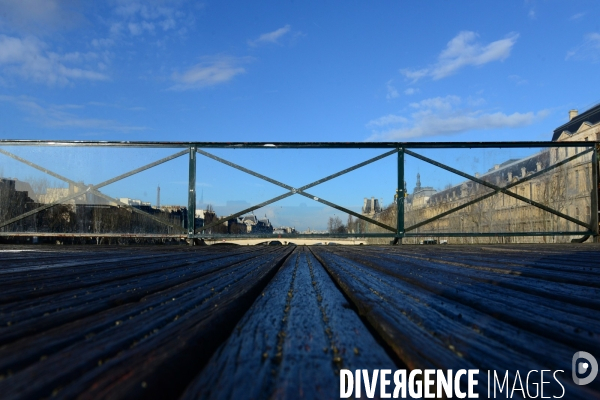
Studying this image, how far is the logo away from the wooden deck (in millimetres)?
12

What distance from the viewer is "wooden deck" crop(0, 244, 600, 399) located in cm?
50

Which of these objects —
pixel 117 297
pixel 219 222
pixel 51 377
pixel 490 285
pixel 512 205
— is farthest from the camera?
pixel 512 205

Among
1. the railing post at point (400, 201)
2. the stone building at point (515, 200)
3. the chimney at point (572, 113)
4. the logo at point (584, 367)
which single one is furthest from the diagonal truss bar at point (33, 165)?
the chimney at point (572, 113)

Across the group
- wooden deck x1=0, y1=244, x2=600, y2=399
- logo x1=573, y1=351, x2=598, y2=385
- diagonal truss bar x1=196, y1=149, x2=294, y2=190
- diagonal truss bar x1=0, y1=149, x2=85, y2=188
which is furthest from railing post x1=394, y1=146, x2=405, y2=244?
logo x1=573, y1=351, x2=598, y2=385

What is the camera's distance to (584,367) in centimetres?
58

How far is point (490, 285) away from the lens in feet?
4.36

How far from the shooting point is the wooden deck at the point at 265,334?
1.65ft

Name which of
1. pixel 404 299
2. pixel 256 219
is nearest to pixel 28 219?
pixel 256 219

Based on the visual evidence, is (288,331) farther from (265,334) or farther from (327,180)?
(327,180)

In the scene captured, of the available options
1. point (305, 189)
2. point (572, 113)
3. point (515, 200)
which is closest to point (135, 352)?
point (305, 189)

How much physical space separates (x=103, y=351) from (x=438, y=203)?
5.62 metres

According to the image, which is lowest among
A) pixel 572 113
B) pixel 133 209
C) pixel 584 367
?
pixel 584 367

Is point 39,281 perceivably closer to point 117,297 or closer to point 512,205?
point 117,297

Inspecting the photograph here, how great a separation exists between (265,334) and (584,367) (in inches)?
18.7
